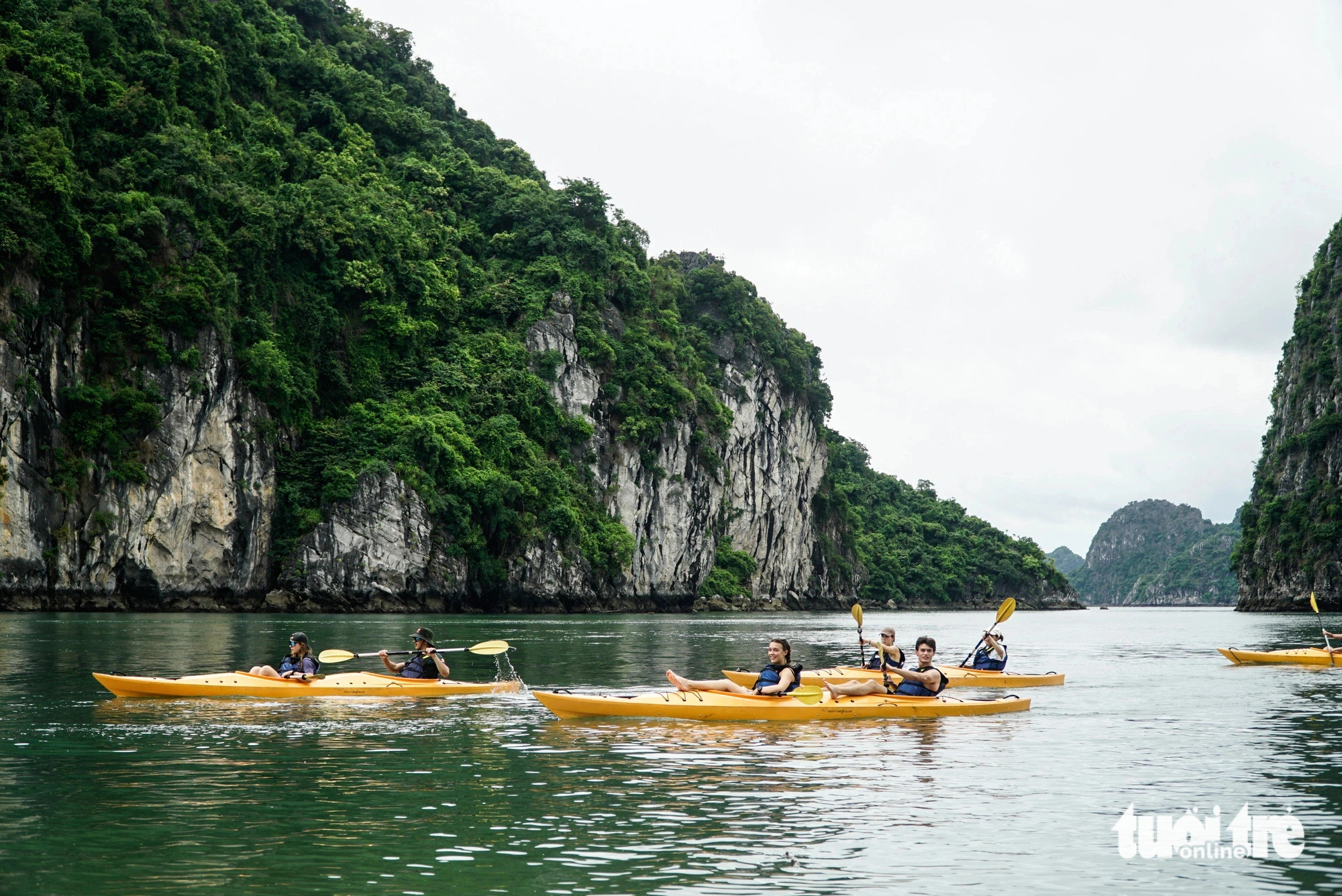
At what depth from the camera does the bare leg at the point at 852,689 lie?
16.5m

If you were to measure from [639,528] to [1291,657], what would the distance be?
1883 inches

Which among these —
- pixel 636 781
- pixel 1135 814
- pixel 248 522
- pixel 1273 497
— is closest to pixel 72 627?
pixel 248 522

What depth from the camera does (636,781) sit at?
11102mm

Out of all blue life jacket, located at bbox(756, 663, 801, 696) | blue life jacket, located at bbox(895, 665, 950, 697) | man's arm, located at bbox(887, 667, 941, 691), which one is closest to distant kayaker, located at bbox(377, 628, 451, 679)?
blue life jacket, located at bbox(756, 663, 801, 696)

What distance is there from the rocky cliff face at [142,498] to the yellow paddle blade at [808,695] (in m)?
33.5

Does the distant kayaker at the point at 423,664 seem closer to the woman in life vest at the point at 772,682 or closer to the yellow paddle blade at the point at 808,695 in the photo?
the woman in life vest at the point at 772,682

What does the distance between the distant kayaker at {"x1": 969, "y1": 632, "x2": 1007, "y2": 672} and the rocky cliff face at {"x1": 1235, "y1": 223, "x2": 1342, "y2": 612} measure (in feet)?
201

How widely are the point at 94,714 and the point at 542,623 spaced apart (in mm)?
32591

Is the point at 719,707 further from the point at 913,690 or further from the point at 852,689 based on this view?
the point at 913,690

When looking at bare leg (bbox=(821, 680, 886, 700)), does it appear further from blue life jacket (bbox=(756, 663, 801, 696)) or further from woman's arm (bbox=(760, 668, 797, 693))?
woman's arm (bbox=(760, 668, 797, 693))

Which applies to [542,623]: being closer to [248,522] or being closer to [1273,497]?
[248,522]

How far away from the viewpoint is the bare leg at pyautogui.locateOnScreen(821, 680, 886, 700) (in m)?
16.5

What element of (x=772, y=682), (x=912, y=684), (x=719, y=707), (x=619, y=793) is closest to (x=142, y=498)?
(x=719, y=707)

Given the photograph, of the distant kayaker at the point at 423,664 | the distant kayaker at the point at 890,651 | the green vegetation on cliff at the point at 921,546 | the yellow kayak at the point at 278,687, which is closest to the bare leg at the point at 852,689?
the distant kayaker at the point at 890,651
